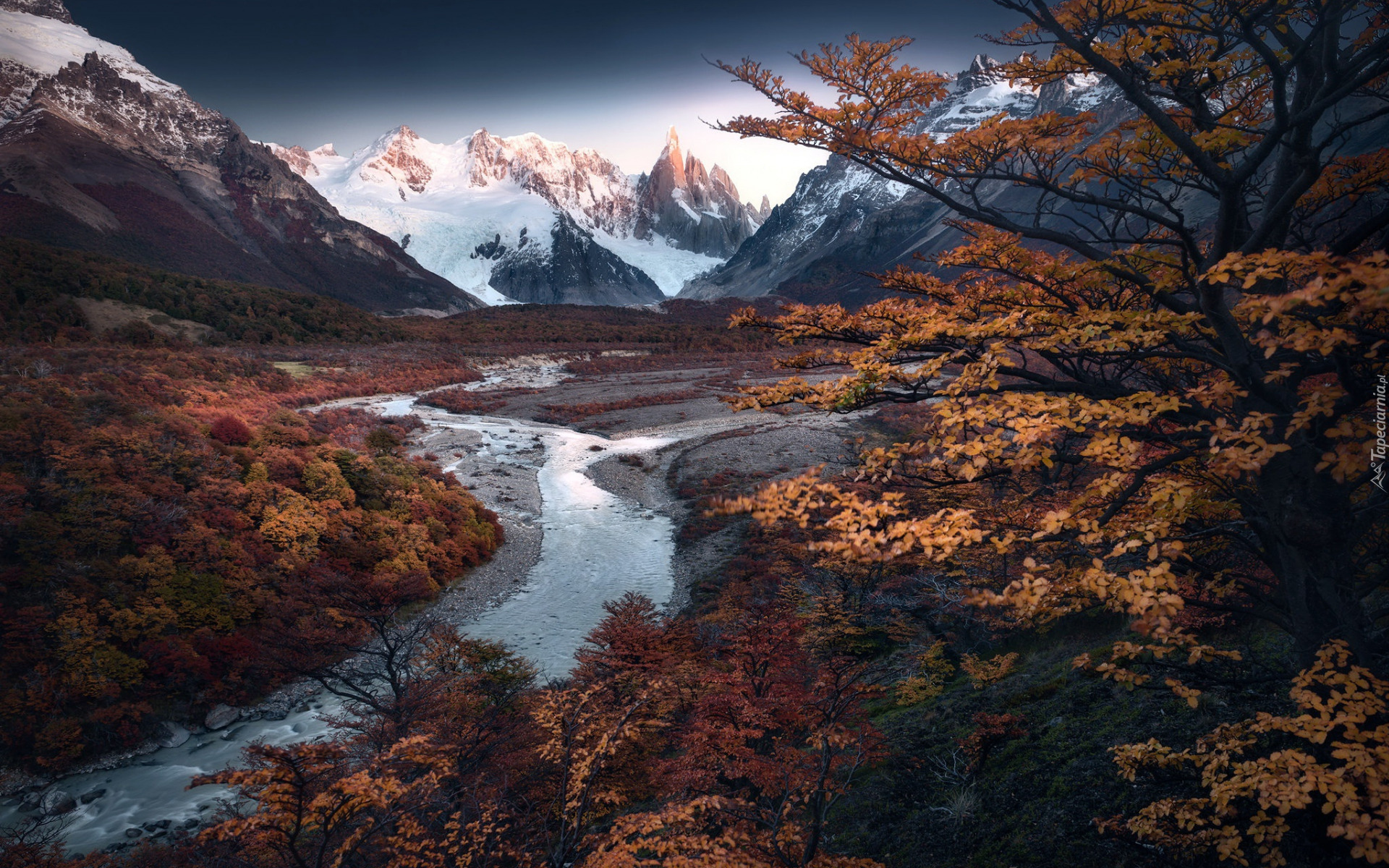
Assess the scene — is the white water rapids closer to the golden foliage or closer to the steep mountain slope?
the golden foliage

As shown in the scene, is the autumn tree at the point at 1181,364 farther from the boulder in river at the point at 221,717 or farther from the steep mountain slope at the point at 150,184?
the steep mountain slope at the point at 150,184

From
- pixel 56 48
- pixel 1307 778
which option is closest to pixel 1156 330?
pixel 1307 778

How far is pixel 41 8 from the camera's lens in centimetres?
13012

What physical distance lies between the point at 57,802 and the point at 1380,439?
60.1ft

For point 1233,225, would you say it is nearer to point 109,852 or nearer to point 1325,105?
point 1325,105

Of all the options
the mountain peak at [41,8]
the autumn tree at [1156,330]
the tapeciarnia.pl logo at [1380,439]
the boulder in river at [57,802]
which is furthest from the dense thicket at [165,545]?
the mountain peak at [41,8]

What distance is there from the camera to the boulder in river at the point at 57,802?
1012cm

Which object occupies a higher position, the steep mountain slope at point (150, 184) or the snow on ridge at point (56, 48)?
the snow on ridge at point (56, 48)

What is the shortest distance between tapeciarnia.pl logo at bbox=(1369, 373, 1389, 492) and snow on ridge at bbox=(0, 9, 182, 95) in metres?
182

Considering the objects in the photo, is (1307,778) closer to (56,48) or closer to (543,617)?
(543,617)

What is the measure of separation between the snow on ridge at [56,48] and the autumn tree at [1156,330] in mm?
179080

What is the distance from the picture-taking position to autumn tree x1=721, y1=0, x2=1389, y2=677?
3.84 metres

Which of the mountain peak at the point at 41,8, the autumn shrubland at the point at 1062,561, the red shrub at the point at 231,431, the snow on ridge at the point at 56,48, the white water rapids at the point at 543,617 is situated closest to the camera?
the autumn shrubland at the point at 1062,561

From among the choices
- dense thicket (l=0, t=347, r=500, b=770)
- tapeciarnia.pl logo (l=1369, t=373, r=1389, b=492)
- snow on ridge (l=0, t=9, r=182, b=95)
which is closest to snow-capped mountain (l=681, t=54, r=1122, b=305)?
dense thicket (l=0, t=347, r=500, b=770)
